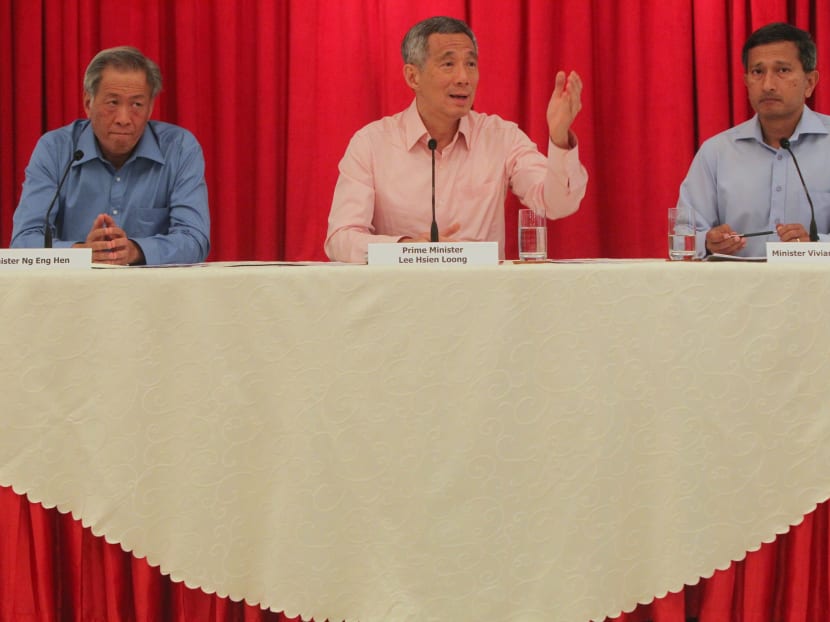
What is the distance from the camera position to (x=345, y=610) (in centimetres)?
141

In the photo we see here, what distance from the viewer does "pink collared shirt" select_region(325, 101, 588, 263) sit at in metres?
2.62

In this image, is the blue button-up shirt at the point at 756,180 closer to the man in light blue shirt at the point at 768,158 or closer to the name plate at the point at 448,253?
the man in light blue shirt at the point at 768,158

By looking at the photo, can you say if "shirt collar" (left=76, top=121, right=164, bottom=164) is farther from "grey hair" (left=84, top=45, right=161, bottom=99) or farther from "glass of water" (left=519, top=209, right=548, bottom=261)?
"glass of water" (left=519, top=209, right=548, bottom=261)

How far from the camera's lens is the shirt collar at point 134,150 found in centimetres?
263

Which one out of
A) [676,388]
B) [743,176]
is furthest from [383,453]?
[743,176]

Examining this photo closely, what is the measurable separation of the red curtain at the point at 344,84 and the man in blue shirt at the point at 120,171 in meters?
0.69

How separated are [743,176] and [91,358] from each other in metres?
2.06

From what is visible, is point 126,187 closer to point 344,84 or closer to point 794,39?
point 344,84

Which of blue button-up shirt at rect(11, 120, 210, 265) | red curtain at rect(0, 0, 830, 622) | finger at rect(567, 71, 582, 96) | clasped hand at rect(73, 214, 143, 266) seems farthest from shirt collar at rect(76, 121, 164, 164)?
finger at rect(567, 71, 582, 96)

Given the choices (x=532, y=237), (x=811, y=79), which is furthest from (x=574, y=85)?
(x=811, y=79)

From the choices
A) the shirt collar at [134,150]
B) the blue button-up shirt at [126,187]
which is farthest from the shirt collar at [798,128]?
the shirt collar at [134,150]

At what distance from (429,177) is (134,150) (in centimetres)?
91

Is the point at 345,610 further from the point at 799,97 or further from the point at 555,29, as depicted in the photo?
the point at 555,29

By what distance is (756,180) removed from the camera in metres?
2.67
